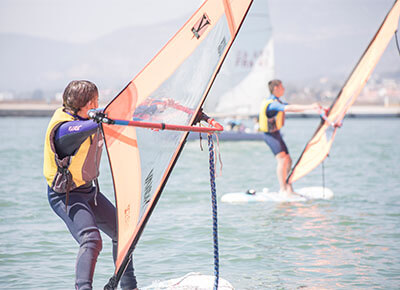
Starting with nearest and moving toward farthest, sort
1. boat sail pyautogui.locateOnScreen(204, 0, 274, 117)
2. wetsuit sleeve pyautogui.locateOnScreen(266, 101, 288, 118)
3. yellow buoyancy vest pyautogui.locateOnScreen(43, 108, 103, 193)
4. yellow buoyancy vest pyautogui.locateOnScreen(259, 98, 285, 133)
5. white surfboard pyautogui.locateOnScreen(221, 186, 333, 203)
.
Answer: yellow buoyancy vest pyautogui.locateOnScreen(43, 108, 103, 193) < wetsuit sleeve pyautogui.locateOnScreen(266, 101, 288, 118) < yellow buoyancy vest pyautogui.locateOnScreen(259, 98, 285, 133) < white surfboard pyautogui.locateOnScreen(221, 186, 333, 203) < boat sail pyautogui.locateOnScreen(204, 0, 274, 117)

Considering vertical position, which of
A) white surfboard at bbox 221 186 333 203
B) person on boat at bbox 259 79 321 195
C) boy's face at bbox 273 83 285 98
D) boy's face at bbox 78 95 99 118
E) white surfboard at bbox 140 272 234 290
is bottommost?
→ white surfboard at bbox 221 186 333 203

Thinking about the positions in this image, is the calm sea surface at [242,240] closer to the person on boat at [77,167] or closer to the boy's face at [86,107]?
the person on boat at [77,167]

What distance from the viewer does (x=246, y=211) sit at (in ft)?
30.7

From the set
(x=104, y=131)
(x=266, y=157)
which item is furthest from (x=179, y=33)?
(x=266, y=157)

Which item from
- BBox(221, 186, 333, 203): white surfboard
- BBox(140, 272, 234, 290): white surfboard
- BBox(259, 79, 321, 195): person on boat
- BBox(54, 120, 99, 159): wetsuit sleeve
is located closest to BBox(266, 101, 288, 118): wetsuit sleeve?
BBox(259, 79, 321, 195): person on boat

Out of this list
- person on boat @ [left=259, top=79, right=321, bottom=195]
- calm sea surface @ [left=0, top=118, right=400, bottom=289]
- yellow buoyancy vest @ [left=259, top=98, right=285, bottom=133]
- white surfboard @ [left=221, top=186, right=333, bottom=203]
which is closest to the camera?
calm sea surface @ [left=0, top=118, right=400, bottom=289]

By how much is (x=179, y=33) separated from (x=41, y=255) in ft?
11.8

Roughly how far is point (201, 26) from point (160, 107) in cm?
60

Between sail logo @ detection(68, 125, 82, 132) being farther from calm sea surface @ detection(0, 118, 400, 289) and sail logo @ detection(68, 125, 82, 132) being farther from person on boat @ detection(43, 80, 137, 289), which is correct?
calm sea surface @ detection(0, 118, 400, 289)

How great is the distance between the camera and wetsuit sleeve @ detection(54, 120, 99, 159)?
401cm

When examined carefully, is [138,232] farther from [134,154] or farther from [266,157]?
[266,157]

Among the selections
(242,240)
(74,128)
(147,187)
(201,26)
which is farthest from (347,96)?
(74,128)

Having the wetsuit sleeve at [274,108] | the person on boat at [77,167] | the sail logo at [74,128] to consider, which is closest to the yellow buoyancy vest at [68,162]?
the person on boat at [77,167]

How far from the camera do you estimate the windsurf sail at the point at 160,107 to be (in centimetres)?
400
